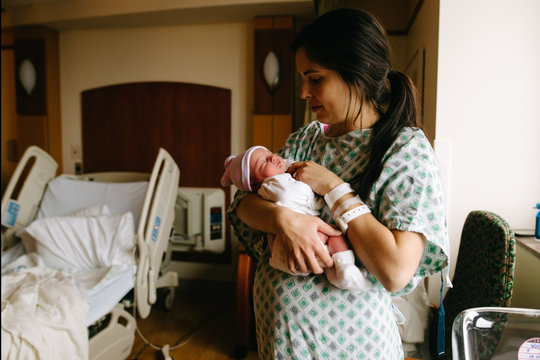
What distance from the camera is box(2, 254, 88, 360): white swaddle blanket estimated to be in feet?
4.19

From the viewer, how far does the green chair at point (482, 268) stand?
118 centimetres

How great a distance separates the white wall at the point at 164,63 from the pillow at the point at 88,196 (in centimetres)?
90

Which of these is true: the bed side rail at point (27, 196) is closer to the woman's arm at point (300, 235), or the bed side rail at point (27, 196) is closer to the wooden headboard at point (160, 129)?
the wooden headboard at point (160, 129)

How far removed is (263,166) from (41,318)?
1218 mm

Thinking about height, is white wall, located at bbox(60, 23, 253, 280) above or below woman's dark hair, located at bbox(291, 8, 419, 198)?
above

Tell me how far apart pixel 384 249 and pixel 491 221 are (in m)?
0.92

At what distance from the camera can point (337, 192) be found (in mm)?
686

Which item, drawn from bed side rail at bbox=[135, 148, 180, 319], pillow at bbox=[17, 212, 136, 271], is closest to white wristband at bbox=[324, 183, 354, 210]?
bed side rail at bbox=[135, 148, 180, 319]

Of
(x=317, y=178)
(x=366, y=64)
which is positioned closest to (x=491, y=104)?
(x=366, y=64)

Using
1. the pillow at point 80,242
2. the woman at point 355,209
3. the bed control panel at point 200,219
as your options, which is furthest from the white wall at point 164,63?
the woman at point 355,209

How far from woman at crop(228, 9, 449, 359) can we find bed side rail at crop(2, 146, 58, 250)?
211cm

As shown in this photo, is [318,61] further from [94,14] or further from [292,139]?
[94,14]

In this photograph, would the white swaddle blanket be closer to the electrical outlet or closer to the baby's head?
the baby's head

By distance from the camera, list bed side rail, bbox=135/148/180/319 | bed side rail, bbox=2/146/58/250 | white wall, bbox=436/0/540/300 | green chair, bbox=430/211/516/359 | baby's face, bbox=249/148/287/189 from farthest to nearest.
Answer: bed side rail, bbox=2/146/58/250, bed side rail, bbox=135/148/180/319, white wall, bbox=436/0/540/300, green chair, bbox=430/211/516/359, baby's face, bbox=249/148/287/189
